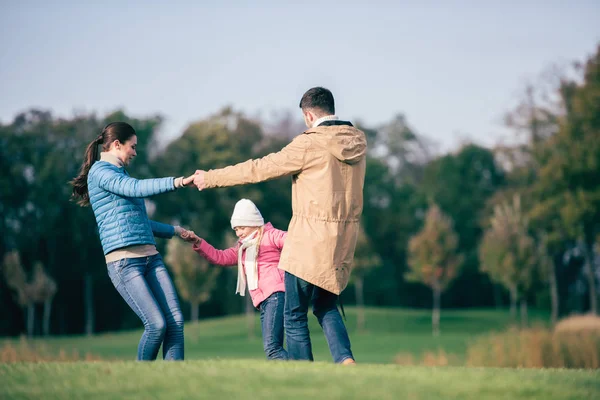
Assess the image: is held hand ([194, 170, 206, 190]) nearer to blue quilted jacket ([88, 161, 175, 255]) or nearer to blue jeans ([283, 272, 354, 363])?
blue quilted jacket ([88, 161, 175, 255])

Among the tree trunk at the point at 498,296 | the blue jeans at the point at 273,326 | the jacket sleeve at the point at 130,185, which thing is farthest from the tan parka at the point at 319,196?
the tree trunk at the point at 498,296

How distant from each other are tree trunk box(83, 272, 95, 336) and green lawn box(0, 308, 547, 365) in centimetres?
356

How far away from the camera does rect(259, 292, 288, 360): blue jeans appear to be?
282 inches

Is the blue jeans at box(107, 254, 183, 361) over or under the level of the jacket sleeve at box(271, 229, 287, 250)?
under

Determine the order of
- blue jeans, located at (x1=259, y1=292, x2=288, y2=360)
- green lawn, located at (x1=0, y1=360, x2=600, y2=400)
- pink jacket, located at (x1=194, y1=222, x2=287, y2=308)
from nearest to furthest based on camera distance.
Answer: green lawn, located at (x1=0, y1=360, x2=600, y2=400)
blue jeans, located at (x1=259, y1=292, x2=288, y2=360)
pink jacket, located at (x1=194, y1=222, x2=287, y2=308)

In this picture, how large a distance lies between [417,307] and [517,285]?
1656 cm

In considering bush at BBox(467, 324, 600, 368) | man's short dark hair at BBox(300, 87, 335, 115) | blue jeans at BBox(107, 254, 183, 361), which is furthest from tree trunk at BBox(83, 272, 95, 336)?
man's short dark hair at BBox(300, 87, 335, 115)

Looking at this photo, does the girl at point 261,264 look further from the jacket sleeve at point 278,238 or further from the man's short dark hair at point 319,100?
the man's short dark hair at point 319,100

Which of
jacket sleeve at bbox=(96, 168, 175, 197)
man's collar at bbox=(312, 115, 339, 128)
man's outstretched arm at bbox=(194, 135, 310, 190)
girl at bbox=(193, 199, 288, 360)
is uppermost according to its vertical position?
man's collar at bbox=(312, 115, 339, 128)

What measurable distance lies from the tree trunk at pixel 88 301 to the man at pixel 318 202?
117ft

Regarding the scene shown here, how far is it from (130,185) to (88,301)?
36.1 meters

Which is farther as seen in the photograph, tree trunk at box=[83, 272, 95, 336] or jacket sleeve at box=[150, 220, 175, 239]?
tree trunk at box=[83, 272, 95, 336]

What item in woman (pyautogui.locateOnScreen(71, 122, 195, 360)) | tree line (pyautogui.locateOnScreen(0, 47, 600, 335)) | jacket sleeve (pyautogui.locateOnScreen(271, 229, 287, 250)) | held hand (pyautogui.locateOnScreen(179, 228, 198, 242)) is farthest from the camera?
tree line (pyautogui.locateOnScreen(0, 47, 600, 335))

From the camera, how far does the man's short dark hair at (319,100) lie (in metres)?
6.39
